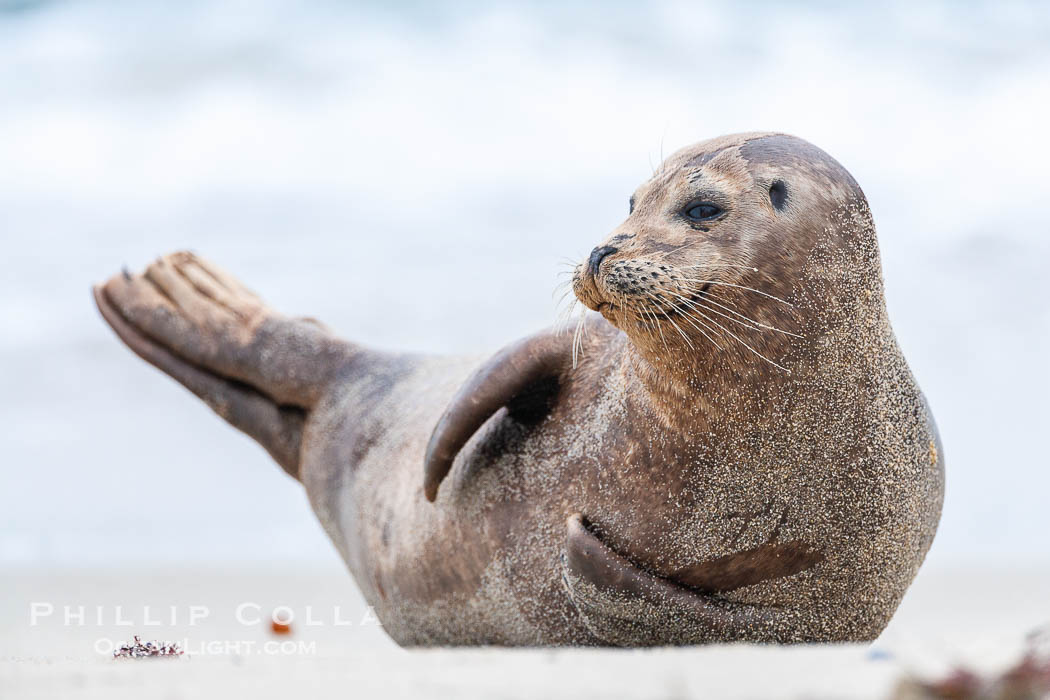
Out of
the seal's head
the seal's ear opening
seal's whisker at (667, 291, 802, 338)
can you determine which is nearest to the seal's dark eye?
the seal's head

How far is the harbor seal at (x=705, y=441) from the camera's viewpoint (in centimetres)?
315

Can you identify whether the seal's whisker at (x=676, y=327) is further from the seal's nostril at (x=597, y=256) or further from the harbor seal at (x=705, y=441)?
the seal's nostril at (x=597, y=256)

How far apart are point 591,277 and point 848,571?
1201mm

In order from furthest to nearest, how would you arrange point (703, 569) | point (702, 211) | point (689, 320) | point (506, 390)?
point (506, 390) → point (703, 569) → point (702, 211) → point (689, 320)

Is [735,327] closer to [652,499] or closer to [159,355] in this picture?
[652,499]

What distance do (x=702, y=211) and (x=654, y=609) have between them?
1.18 m

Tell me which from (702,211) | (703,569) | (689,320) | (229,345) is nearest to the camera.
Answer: (689,320)

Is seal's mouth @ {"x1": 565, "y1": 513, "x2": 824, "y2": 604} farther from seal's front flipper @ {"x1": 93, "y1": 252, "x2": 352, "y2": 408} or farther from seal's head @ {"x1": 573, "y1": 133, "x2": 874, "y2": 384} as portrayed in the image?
seal's front flipper @ {"x1": 93, "y1": 252, "x2": 352, "y2": 408}

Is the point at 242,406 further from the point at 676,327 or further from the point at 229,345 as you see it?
the point at 676,327

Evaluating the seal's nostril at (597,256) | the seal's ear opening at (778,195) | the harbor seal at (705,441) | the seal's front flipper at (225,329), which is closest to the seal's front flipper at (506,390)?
the harbor seal at (705,441)

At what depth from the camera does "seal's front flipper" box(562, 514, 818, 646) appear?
132 inches

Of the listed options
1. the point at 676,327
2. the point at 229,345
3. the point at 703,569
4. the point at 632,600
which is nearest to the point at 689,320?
the point at 676,327

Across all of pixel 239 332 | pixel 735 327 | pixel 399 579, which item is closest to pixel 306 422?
pixel 239 332

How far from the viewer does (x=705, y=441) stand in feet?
10.8
